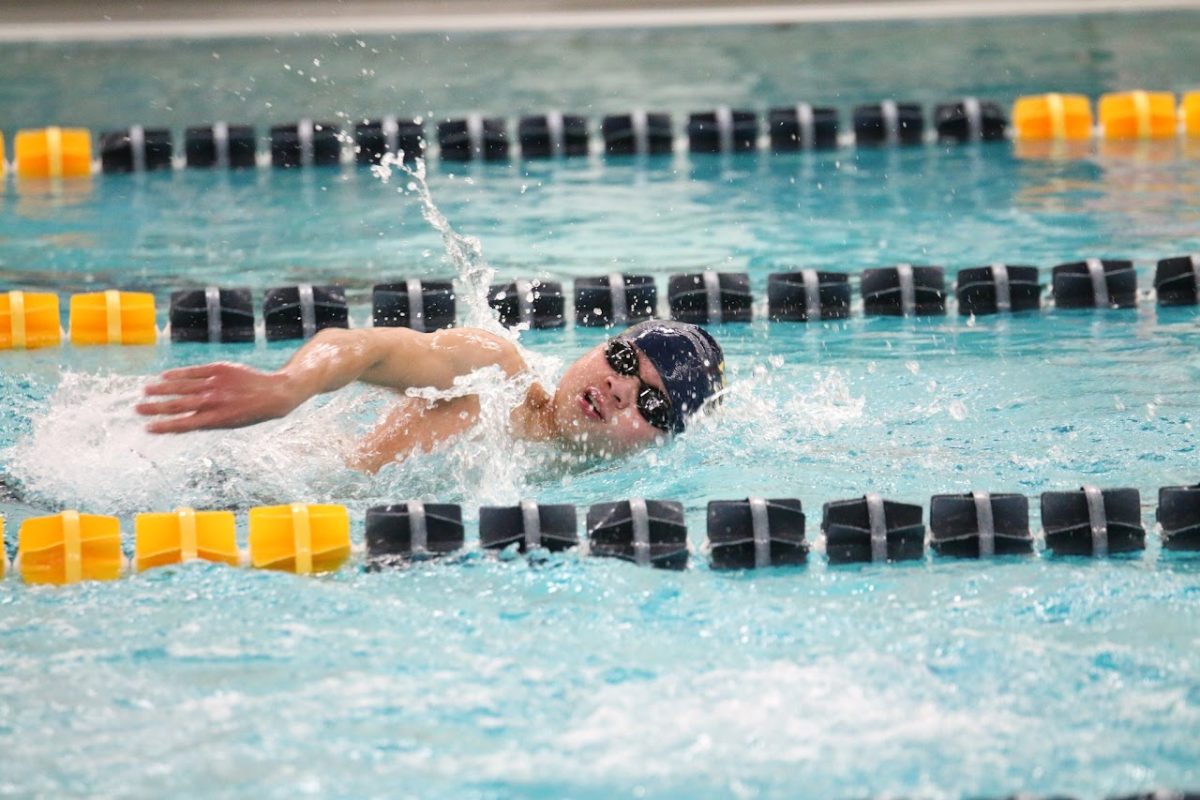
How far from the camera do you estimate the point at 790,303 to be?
5.48 m

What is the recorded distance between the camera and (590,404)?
12.7 feet

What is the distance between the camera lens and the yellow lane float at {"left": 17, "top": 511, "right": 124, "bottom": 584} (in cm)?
347

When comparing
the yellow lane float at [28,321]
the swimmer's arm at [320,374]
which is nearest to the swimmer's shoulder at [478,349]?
the swimmer's arm at [320,374]

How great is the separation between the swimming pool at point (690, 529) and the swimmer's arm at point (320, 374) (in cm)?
23

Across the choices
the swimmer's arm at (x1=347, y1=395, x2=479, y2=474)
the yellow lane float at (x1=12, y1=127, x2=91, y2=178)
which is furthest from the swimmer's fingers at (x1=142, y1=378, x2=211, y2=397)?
the yellow lane float at (x1=12, y1=127, x2=91, y2=178)

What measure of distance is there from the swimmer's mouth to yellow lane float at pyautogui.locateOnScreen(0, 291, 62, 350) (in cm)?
218

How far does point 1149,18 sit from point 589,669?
785 centimetres

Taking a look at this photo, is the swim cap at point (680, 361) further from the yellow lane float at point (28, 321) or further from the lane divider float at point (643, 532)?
the yellow lane float at point (28, 321)

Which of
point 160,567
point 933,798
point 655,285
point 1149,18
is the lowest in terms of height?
point 933,798

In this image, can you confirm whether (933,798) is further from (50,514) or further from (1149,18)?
(1149,18)

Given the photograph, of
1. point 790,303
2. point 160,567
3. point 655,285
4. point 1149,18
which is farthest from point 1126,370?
point 1149,18

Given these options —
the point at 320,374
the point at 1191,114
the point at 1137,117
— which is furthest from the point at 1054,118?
the point at 320,374

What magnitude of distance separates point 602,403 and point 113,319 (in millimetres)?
2132

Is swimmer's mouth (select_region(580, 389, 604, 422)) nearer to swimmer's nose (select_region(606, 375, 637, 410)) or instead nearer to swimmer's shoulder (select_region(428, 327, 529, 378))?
swimmer's nose (select_region(606, 375, 637, 410))
